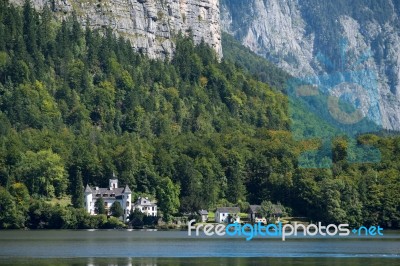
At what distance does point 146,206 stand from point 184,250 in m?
59.7

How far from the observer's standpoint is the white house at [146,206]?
17138cm

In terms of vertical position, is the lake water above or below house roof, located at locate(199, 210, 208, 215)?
below

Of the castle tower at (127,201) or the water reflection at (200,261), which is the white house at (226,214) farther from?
the water reflection at (200,261)

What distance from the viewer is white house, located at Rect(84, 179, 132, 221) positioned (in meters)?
173

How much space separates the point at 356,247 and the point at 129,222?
52648 millimetres

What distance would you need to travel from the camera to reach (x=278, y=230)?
153875 millimetres

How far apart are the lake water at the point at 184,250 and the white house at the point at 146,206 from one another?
980 inches

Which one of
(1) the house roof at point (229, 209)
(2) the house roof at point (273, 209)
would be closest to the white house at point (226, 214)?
(1) the house roof at point (229, 209)

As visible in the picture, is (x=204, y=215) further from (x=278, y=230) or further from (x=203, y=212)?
(x=278, y=230)

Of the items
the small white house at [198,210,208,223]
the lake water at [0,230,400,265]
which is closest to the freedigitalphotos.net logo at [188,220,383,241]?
the small white house at [198,210,208,223]

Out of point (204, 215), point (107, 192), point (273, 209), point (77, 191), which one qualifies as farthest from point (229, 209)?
point (77, 191)

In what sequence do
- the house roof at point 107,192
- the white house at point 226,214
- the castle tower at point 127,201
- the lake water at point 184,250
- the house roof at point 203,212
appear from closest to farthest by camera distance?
1. the lake water at point 184,250
2. the white house at point 226,214
3. the house roof at point 203,212
4. the castle tower at point 127,201
5. the house roof at point 107,192

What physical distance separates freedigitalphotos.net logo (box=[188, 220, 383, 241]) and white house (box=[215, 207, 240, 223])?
14.1ft

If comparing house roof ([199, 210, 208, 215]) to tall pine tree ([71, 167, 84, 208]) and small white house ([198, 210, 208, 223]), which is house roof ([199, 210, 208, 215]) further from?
tall pine tree ([71, 167, 84, 208])
